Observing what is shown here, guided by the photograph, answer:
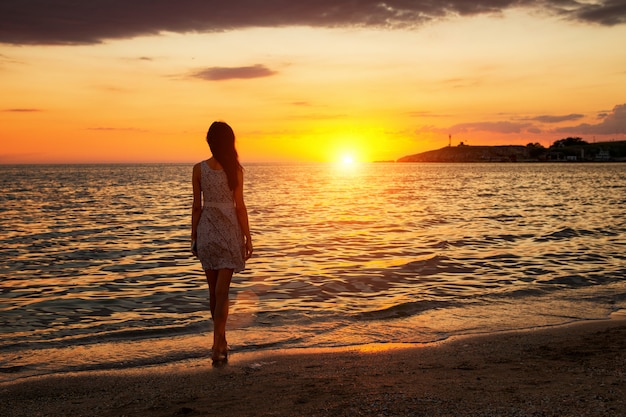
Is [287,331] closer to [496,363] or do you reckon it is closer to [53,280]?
[496,363]

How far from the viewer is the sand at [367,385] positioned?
5.53 m

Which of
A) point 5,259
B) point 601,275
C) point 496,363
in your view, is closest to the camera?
point 496,363

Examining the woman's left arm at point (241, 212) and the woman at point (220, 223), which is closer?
the woman at point (220, 223)

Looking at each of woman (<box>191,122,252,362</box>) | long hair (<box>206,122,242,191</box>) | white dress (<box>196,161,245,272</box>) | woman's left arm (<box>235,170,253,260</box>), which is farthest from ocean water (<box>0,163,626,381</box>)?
long hair (<box>206,122,242,191</box>)

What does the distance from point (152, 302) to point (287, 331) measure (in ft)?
12.1

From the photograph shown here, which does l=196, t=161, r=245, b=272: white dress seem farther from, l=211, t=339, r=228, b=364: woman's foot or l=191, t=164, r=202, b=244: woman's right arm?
l=211, t=339, r=228, b=364: woman's foot

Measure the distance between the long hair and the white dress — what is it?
0.14 metres

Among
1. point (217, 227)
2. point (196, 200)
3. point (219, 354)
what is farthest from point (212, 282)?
point (196, 200)

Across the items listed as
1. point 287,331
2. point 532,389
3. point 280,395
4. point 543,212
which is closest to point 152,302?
point 287,331

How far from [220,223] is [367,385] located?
2.88 metres

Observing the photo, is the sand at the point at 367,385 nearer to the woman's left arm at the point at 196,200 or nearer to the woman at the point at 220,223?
the woman at the point at 220,223

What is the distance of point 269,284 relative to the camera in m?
13.2

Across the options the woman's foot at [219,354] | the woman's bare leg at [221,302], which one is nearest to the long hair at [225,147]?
the woman's bare leg at [221,302]

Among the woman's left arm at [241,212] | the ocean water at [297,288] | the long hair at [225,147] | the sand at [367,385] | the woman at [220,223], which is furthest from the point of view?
the ocean water at [297,288]
